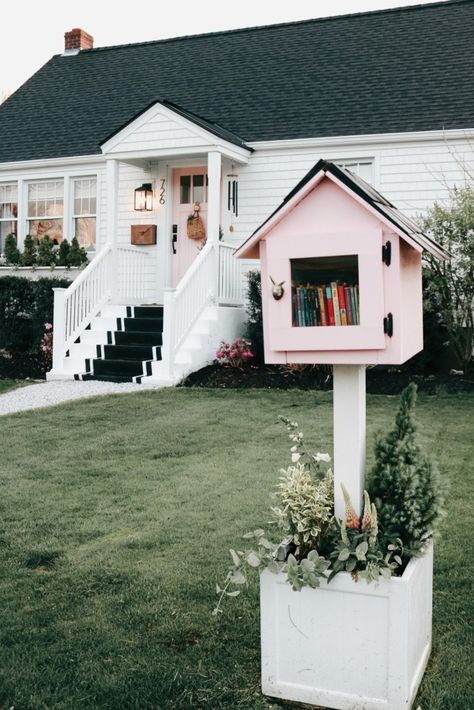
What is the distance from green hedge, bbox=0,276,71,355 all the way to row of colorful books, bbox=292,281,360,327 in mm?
10571

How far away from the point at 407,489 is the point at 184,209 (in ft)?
39.5

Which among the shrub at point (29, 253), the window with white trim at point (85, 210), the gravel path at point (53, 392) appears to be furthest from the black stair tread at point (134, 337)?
the window with white trim at point (85, 210)

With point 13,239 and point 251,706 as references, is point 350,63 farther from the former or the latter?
point 251,706

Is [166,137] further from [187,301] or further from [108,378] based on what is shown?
[108,378]

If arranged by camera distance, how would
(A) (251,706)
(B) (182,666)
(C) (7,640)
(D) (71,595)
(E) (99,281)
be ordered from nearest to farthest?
(A) (251,706), (B) (182,666), (C) (7,640), (D) (71,595), (E) (99,281)

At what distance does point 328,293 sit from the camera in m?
3.08

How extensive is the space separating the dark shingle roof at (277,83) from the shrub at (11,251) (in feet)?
6.78

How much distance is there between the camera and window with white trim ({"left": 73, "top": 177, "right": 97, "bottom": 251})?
613 inches

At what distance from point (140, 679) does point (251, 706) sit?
0.47m

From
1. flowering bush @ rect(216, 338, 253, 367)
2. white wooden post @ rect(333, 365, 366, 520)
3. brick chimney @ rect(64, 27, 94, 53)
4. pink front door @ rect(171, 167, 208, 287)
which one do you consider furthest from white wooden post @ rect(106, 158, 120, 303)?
white wooden post @ rect(333, 365, 366, 520)

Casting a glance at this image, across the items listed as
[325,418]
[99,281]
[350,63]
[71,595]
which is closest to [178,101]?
[350,63]

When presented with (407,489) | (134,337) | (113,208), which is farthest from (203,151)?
(407,489)

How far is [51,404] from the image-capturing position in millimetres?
9430

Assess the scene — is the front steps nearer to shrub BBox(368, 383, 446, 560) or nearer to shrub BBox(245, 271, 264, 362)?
shrub BBox(245, 271, 264, 362)
